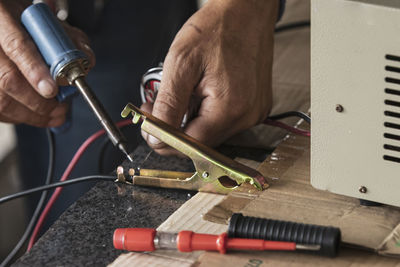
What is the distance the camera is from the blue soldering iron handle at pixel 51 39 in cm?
90

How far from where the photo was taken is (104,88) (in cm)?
151

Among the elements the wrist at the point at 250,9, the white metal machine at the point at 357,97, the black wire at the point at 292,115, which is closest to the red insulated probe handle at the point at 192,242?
the white metal machine at the point at 357,97

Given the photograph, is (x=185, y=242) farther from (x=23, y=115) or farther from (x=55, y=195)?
(x=23, y=115)

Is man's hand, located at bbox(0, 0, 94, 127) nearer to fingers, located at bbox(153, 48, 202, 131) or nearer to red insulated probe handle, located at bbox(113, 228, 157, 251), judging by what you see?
fingers, located at bbox(153, 48, 202, 131)

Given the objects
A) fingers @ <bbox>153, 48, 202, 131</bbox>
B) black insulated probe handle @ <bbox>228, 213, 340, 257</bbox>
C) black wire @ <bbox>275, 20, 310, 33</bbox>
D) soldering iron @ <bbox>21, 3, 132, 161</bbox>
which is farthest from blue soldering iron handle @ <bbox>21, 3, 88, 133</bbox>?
black wire @ <bbox>275, 20, 310, 33</bbox>

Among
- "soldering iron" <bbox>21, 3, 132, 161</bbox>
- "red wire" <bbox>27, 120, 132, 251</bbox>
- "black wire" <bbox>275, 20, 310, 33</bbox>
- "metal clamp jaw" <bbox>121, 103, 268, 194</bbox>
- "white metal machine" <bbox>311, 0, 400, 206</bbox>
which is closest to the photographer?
"white metal machine" <bbox>311, 0, 400, 206</bbox>

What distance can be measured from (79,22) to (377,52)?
904mm

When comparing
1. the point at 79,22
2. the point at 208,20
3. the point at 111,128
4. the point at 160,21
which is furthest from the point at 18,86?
the point at 160,21

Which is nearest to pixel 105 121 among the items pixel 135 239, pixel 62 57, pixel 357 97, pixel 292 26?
pixel 62 57

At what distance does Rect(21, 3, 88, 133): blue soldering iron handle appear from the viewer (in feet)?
2.95

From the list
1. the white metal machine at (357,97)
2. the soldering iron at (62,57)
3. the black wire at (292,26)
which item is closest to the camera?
the white metal machine at (357,97)

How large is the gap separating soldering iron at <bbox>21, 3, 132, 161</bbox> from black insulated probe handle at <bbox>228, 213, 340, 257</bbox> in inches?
10.0

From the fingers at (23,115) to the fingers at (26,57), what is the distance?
3.9 inches

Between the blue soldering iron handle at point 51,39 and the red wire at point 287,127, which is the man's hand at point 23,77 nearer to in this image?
the blue soldering iron handle at point 51,39
